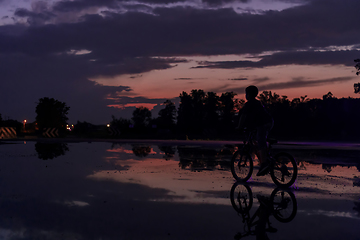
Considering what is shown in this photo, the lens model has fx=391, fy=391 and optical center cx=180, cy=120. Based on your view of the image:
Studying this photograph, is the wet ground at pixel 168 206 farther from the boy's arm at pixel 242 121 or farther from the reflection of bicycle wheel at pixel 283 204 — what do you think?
the boy's arm at pixel 242 121

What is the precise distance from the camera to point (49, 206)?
23.5ft

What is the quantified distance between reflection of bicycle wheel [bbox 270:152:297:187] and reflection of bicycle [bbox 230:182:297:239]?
1.56ft

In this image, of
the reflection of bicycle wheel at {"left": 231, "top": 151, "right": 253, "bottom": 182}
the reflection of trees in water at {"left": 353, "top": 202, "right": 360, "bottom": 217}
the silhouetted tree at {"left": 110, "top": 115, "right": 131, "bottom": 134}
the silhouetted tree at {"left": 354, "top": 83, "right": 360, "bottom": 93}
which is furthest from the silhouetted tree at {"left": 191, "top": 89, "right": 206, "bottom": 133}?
the reflection of trees in water at {"left": 353, "top": 202, "right": 360, "bottom": 217}

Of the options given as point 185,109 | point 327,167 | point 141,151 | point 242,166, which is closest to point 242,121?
point 242,166

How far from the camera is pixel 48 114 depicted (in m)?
70.9

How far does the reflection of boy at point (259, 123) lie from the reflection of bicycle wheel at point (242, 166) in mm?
449

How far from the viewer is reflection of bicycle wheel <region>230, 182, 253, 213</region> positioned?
7.20 metres

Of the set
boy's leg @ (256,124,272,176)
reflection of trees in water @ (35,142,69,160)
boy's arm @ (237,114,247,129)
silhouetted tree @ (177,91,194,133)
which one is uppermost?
silhouetted tree @ (177,91,194,133)

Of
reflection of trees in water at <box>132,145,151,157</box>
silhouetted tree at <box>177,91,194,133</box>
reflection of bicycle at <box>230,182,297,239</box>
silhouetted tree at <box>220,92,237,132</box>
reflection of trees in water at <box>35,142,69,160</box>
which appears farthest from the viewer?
silhouetted tree at <box>177,91,194,133</box>

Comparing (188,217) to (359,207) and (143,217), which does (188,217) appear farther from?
(359,207)

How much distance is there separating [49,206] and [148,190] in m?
2.48

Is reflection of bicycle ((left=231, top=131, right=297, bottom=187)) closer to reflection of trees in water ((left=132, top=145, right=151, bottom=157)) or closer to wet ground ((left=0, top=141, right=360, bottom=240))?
wet ground ((left=0, top=141, right=360, bottom=240))

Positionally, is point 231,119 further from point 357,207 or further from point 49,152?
point 357,207

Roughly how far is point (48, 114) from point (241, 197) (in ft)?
222
